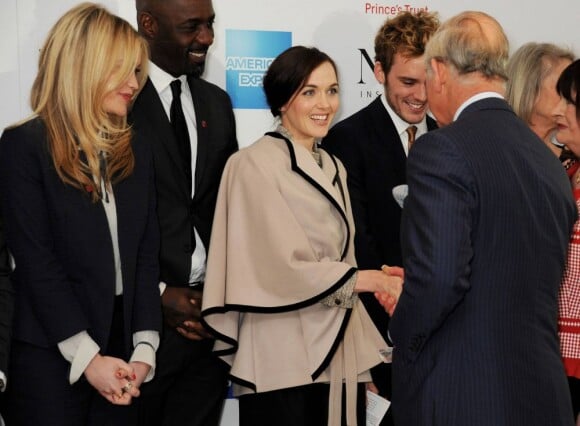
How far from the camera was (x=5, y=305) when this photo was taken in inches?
93.8

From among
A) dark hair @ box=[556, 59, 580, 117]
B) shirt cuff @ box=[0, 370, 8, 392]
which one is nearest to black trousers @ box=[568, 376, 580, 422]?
dark hair @ box=[556, 59, 580, 117]

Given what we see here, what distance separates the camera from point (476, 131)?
2.14 m

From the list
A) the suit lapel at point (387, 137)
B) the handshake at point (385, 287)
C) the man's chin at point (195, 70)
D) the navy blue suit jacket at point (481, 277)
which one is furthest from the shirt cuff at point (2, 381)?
the suit lapel at point (387, 137)

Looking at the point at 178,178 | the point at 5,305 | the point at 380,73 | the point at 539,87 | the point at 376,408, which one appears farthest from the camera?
the point at 380,73

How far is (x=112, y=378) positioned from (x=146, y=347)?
0.20m

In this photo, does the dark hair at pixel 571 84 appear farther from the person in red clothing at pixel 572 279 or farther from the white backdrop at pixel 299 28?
the white backdrop at pixel 299 28

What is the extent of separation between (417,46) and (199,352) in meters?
1.52

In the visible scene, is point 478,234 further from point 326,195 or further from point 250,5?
point 250,5

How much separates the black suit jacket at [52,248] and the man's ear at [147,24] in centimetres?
85

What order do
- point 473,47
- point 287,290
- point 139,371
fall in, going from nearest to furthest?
point 473,47 < point 139,371 < point 287,290

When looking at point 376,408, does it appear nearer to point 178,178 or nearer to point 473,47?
point 178,178

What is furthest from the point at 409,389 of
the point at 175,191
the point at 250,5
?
the point at 250,5

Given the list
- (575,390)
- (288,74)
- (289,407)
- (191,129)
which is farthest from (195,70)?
(575,390)

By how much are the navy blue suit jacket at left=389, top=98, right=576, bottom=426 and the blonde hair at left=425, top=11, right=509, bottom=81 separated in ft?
0.43
